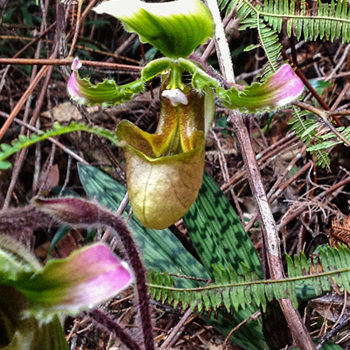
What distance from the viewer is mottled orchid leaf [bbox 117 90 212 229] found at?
Answer: 913 mm

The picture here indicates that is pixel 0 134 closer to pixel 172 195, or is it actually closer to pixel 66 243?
pixel 66 243

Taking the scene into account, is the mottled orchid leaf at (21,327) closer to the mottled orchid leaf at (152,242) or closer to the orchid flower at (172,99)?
the orchid flower at (172,99)

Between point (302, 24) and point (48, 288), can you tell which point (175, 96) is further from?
point (48, 288)

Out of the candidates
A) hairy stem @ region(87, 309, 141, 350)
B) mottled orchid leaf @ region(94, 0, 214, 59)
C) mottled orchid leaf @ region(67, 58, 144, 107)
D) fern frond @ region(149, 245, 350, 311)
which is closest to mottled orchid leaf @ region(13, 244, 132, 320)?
hairy stem @ region(87, 309, 141, 350)

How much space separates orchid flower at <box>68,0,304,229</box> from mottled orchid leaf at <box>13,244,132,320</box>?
43cm

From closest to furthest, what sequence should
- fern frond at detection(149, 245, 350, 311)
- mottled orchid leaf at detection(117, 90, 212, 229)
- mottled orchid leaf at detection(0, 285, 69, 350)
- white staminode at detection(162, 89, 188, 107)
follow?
mottled orchid leaf at detection(0, 285, 69, 350) → fern frond at detection(149, 245, 350, 311) → mottled orchid leaf at detection(117, 90, 212, 229) → white staminode at detection(162, 89, 188, 107)

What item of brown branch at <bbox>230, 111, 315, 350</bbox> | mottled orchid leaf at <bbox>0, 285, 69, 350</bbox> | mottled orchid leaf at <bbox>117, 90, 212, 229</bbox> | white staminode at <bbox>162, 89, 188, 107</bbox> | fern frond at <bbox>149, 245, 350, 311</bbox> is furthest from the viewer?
white staminode at <bbox>162, 89, 188, 107</bbox>

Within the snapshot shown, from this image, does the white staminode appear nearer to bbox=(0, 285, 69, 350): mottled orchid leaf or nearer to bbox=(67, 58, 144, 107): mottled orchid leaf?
bbox=(67, 58, 144, 107): mottled orchid leaf

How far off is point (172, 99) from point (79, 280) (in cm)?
69

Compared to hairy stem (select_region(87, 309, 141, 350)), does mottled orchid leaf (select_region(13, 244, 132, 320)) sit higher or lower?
higher

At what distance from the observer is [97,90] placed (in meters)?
1.01

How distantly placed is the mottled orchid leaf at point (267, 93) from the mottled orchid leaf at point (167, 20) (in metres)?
0.12

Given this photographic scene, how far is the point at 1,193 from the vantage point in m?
1.75

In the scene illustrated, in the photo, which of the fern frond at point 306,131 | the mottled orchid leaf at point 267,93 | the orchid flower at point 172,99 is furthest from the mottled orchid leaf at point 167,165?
the fern frond at point 306,131
